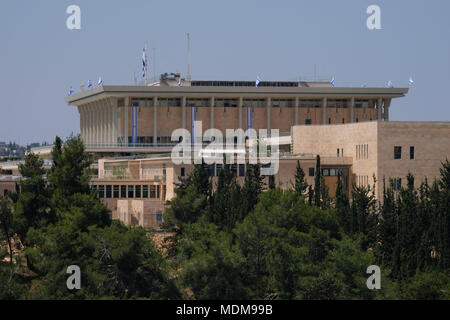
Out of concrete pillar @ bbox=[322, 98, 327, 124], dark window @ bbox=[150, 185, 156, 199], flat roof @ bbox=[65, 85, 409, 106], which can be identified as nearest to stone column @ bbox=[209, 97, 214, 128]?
flat roof @ bbox=[65, 85, 409, 106]

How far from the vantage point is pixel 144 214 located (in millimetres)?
89375

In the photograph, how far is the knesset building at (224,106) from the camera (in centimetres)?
13725

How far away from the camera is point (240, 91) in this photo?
138 m

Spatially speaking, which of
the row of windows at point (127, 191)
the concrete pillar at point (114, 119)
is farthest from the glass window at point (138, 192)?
the concrete pillar at point (114, 119)

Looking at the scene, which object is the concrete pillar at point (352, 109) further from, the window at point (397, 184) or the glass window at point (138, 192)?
the window at point (397, 184)

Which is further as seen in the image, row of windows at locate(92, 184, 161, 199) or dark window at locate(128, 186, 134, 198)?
dark window at locate(128, 186, 134, 198)

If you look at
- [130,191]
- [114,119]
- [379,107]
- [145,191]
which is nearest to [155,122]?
[114,119]

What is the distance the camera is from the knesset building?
137250 millimetres

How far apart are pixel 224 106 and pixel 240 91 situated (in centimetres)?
392

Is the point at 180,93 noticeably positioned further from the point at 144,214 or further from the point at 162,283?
the point at 162,283

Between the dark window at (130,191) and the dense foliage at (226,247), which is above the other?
the dark window at (130,191)

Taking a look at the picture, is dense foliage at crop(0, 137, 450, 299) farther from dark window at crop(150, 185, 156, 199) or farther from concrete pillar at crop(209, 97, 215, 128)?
concrete pillar at crop(209, 97, 215, 128)
